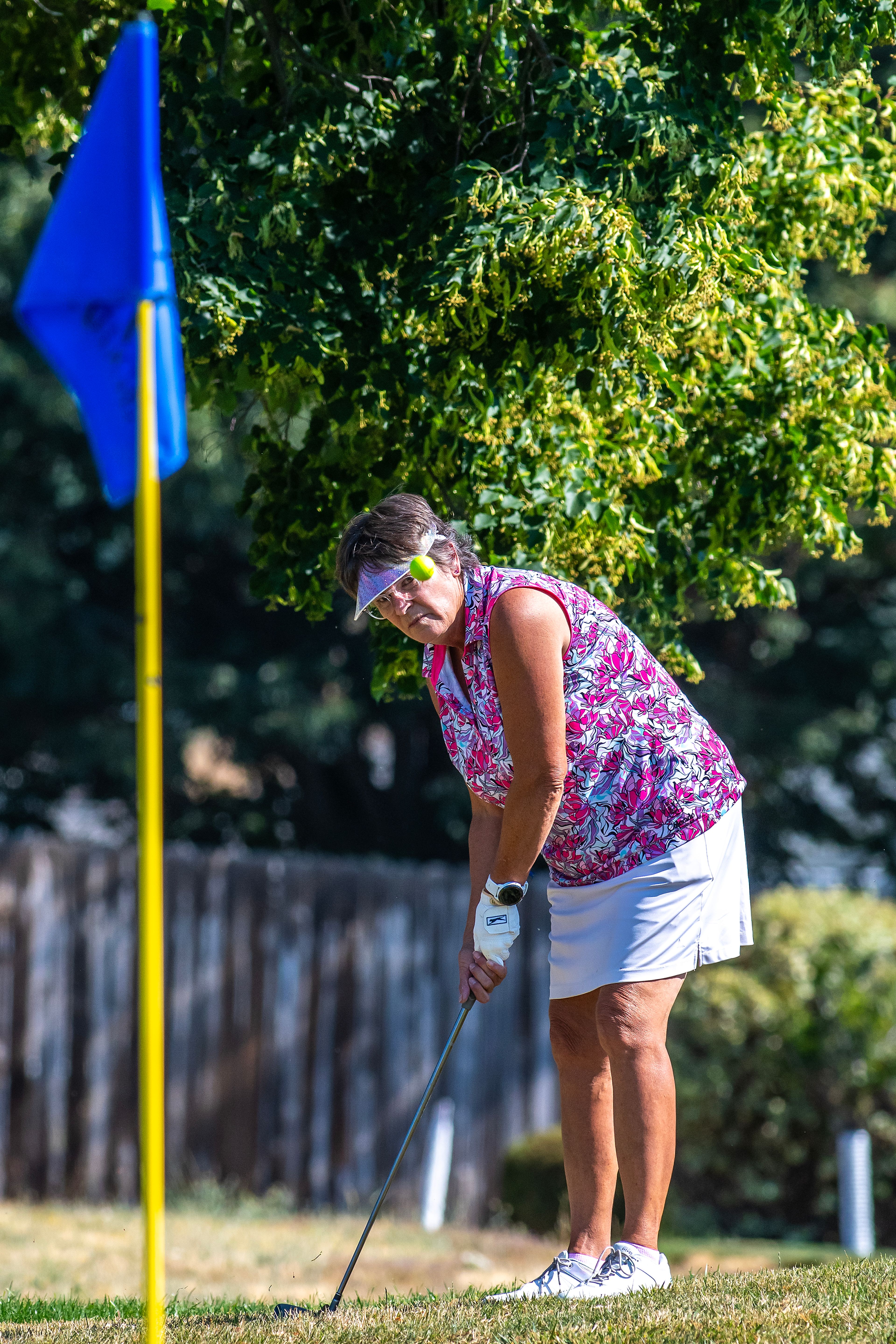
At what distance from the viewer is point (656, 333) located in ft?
13.1

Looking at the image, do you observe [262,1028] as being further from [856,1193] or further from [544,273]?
[544,273]

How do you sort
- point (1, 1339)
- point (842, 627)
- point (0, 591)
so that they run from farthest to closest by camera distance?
point (842, 627)
point (0, 591)
point (1, 1339)

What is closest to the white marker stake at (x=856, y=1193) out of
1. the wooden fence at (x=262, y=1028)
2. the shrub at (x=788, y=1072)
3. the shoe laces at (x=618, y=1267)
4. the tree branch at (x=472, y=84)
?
the shrub at (x=788, y=1072)

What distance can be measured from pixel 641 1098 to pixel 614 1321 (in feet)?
1.50

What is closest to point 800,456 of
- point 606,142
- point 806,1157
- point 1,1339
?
point 606,142

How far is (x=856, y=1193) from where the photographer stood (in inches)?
271

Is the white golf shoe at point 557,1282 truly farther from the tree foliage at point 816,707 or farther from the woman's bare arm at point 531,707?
the tree foliage at point 816,707

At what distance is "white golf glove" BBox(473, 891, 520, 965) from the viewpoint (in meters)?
3.42

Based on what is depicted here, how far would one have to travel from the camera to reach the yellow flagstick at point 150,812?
2.51 meters

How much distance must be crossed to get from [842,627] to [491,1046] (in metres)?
4.58

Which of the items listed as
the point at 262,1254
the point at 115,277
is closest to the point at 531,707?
the point at 115,277

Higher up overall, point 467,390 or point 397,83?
point 397,83

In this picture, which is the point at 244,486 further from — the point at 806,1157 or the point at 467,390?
the point at 806,1157

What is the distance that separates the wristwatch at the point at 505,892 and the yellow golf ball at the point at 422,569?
708 millimetres
